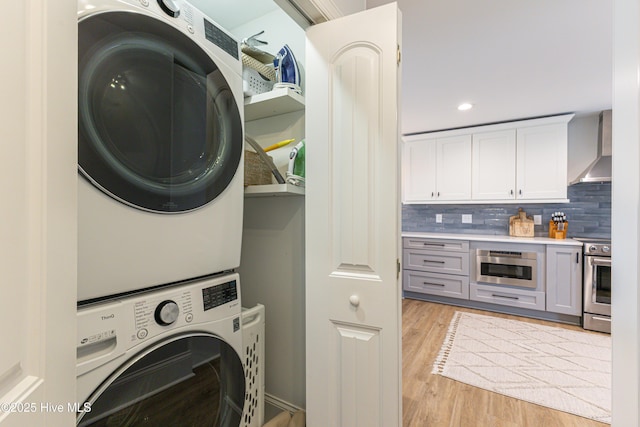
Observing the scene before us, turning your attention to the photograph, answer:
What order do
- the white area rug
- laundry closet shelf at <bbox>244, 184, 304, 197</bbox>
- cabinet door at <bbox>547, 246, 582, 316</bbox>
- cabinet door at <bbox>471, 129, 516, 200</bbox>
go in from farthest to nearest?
cabinet door at <bbox>471, 129, 516, 200</bbox>
cabinet door at <bbox>547, 246, 582, 316</bbox>
the white area rug
laundry closet shelf at <bbox>244, 184, 304, 197</bbox>

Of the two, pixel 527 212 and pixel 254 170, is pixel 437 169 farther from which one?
pixel 254 170

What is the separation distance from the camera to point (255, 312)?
1274mm

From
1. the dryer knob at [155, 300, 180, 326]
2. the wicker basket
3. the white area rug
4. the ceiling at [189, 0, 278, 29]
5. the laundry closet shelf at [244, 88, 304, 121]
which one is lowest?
the white area rug

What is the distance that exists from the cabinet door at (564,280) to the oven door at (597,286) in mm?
58

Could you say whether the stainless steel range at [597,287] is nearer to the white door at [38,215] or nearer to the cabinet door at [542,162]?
the cabinet door at [542,162]

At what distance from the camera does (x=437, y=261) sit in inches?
149

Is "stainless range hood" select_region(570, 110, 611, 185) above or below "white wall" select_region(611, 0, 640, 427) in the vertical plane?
above

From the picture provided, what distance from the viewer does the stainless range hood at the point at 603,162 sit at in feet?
9.99

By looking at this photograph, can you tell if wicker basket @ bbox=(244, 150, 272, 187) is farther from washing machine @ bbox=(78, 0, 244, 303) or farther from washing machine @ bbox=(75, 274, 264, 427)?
washing machine @ bbox=(75, 274, 264, 427)

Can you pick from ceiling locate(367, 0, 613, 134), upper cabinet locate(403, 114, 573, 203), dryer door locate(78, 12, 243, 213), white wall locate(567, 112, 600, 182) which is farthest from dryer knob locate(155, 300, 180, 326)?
white wall locate(567, 112, 600, 182)

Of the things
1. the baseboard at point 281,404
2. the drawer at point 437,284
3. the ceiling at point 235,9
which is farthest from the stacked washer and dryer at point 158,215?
the drawer at point 437,284

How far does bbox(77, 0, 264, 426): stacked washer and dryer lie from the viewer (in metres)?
0.68

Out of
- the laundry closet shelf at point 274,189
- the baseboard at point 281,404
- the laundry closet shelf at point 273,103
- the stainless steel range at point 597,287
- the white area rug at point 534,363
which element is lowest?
the white area rug at point 534,363

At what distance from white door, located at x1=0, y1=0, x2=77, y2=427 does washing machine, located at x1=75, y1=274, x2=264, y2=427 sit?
293mm
